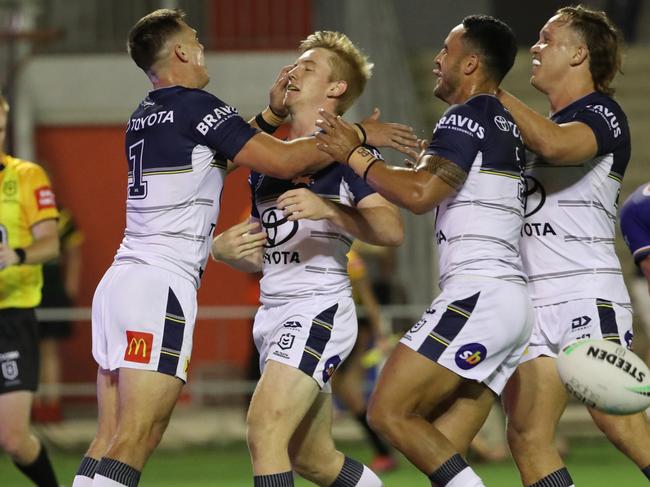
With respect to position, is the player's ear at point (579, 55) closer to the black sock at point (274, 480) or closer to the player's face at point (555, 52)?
the player's face at point (555, 52)

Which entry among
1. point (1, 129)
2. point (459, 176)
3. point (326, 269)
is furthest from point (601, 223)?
point (1, 129)

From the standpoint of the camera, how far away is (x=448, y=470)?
5617mm

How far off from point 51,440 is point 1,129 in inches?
202

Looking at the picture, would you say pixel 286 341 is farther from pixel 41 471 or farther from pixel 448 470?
pixel 41 471

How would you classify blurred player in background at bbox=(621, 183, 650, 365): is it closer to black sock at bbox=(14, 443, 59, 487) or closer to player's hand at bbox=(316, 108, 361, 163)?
player's hand at bbox=(316, 108, 361, 163)

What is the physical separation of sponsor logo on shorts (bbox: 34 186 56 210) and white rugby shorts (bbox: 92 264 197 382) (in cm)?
218

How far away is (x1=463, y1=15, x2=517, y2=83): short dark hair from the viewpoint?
595 centimetres

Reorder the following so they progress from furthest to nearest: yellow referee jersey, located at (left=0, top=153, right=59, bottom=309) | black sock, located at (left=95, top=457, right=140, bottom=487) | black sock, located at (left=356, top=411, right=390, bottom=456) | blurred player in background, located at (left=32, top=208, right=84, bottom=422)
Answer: blurred player in background, located at (left=32, top=208, right=84, bottom=422)
black sock, located at (left=356, top=411, right=390, bottom=456)
yellow referee jersey, located at (left=0, top=153, right=59, bottom=309)
black sock, located at (left=95, top=457, right=140, bottom=487)

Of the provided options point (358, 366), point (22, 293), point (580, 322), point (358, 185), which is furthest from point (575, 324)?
→ point (358, 366)

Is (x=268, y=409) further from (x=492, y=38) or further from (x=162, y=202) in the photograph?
(x=492, y=38)

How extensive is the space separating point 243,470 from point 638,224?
499 cm

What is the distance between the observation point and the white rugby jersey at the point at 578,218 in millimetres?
6164

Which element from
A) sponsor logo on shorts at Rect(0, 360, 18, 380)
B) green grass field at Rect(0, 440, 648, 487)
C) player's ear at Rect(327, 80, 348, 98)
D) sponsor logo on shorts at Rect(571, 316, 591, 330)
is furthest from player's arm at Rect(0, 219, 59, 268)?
sponsor logo on shorts at Rect(571, 316, 591, 330)

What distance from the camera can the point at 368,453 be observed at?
11.3 metres
